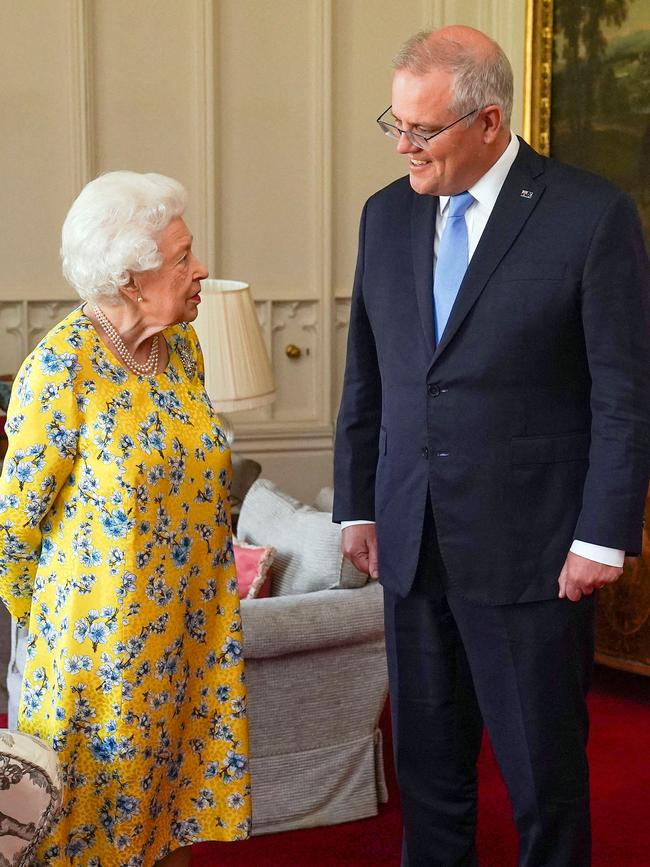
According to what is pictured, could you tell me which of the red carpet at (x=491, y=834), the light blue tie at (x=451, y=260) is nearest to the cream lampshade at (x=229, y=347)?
the red carpet at (x=491, y=834)

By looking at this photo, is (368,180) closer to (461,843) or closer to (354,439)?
(354,439)

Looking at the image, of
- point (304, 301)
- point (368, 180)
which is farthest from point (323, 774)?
point (368, 180)

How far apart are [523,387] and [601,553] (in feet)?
1.05

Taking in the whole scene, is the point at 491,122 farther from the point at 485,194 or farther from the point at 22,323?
the point at 22,323

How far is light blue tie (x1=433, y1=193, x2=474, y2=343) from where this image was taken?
2.12m

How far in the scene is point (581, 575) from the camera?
2.01 meters

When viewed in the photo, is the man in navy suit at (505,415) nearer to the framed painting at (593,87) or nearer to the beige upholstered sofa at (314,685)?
the beige upholstered sofa at (314,685)

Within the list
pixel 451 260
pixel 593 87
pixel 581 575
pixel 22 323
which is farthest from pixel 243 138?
pixel 581 575

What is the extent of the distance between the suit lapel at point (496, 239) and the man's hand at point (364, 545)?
0.48 m

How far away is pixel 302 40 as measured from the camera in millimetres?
5621

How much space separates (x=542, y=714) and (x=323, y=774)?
1250 mm

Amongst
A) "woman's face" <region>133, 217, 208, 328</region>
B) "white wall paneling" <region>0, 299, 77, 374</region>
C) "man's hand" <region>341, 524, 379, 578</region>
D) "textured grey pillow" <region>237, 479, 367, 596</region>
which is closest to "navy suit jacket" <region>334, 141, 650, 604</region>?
"man's hand" <region>341, 524, 379, 578</region>

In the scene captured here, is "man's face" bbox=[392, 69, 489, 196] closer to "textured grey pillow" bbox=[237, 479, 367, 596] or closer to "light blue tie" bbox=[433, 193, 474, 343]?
"light blue tie" bbox=[433, 193, 474, 343]

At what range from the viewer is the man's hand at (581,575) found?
201 cm
